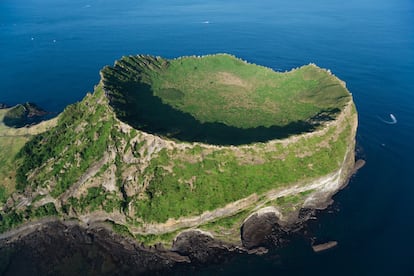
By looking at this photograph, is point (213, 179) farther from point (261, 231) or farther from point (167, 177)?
point (261, 231)

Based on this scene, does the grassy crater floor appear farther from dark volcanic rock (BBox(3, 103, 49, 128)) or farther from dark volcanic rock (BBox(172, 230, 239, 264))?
dark volcanic rock (BBox(3, 103, 49, 128))

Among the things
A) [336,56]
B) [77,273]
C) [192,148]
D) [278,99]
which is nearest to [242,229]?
[192,148]

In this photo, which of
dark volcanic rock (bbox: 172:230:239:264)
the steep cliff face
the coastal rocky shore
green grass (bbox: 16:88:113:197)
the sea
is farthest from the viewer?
green grass (bbox: 16:88:113:197)

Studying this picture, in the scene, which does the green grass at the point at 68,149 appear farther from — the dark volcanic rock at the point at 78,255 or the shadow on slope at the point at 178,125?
the dark volcanic rock at the point at 78,255

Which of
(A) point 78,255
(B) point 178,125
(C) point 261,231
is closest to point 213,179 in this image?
(C) point 261,231

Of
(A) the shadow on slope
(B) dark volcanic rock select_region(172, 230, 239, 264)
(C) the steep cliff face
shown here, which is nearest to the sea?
(B) dark volcanic rock select_region(172, 230, 239, 264)

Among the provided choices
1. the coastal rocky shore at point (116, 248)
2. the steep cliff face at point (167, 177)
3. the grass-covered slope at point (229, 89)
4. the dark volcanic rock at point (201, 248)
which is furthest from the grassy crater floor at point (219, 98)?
the dark volcanic rock at point (201, 248)

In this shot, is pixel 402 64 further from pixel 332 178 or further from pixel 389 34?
pixel 332 178
